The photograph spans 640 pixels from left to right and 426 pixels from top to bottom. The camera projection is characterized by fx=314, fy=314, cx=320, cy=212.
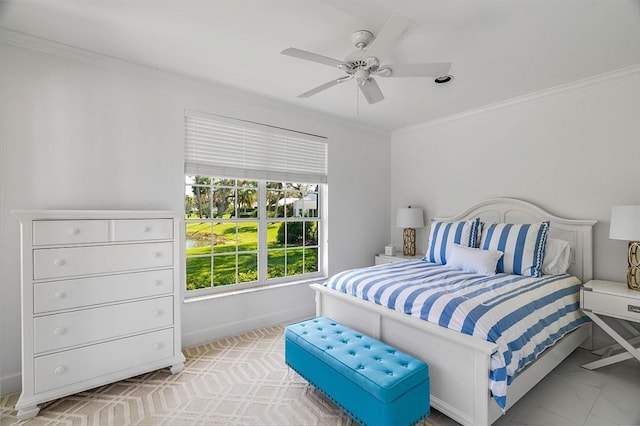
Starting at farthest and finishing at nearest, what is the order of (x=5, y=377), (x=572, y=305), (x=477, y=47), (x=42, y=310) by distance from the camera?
(x=572, y=305) < (x=477, y=47) < (x=5, y=377) < (x=42, y=310)

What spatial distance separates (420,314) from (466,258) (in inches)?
49.2

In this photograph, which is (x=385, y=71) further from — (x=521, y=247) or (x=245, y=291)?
(x=245, y=291)

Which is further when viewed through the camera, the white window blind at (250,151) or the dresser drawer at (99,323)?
the white window blind at (250,151)

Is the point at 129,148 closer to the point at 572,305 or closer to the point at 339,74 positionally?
the point at 339,74

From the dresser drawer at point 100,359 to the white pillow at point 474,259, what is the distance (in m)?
2.69

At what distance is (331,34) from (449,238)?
238cm

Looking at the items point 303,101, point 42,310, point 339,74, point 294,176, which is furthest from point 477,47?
point 42,310

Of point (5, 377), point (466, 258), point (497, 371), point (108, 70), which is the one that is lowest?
point (5, 377)

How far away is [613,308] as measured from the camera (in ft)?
7.96

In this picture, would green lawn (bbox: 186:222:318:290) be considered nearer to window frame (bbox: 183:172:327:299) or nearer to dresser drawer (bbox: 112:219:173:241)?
window frame (bbox: 183:172:327:299)

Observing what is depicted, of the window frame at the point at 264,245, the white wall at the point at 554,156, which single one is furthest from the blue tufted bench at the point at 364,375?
the white wall at the point at 554,156

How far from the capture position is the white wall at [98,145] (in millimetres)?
2289

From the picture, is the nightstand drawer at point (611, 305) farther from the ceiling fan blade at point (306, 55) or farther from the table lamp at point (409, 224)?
the ceiling fan blade at point (306, 55)

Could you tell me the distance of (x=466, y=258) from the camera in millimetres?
3059
